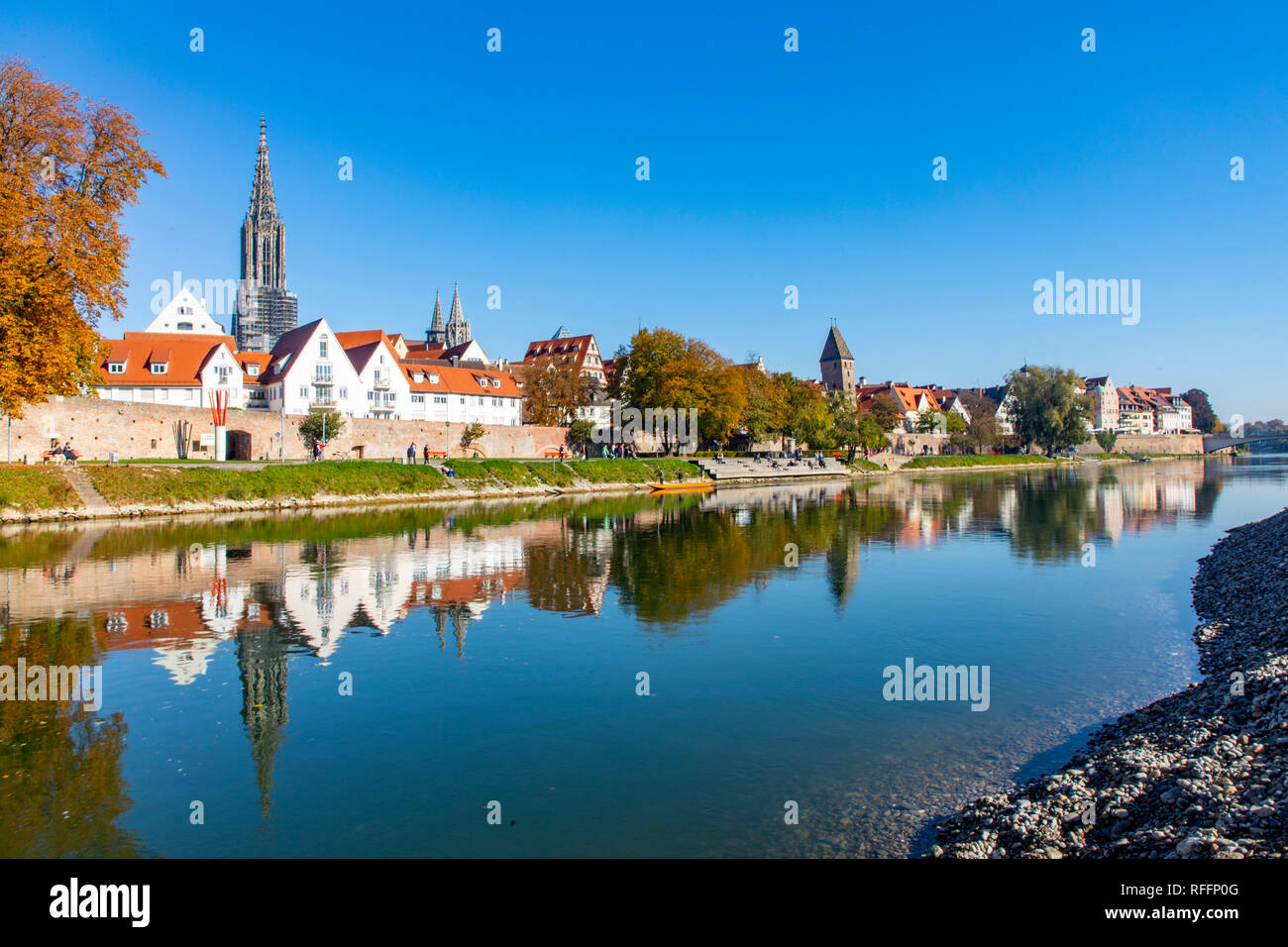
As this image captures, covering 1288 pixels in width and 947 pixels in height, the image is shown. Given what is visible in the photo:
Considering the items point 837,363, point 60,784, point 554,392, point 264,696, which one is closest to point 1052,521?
point 264,696

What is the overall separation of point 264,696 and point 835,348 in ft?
478

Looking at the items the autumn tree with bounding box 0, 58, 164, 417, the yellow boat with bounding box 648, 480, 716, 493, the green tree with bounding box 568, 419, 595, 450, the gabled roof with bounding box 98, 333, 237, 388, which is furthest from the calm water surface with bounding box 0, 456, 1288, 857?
the green tree with bounding box 568, 419, 595, 450

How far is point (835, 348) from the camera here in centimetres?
14900

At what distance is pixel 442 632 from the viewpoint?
16844 millimetres

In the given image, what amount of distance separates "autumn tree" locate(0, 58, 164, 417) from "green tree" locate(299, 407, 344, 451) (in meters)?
26.7

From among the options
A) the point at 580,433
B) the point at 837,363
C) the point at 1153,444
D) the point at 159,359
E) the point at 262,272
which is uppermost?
the point at 262,272

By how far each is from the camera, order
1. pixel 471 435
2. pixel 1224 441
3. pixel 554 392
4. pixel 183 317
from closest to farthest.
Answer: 1. pixel 471 435
2. pixel 554 392
3. pixel 183 317
4. pixel 1224 441

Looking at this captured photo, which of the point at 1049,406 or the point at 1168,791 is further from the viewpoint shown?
the point at 1049,406

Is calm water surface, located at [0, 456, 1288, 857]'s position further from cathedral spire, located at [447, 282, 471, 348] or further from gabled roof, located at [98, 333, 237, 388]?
cathedral spire, located at [447, 282, 471, 348]

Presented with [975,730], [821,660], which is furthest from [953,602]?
[975,730]

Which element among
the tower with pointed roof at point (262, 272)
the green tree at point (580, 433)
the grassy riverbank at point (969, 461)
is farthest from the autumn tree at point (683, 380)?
the tower with pointed roof at point (262, 272)

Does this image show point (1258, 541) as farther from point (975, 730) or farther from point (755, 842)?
point (755, 842)

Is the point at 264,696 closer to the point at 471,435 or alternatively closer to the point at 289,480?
the point at 289,480

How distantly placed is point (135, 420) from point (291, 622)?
3996cm
